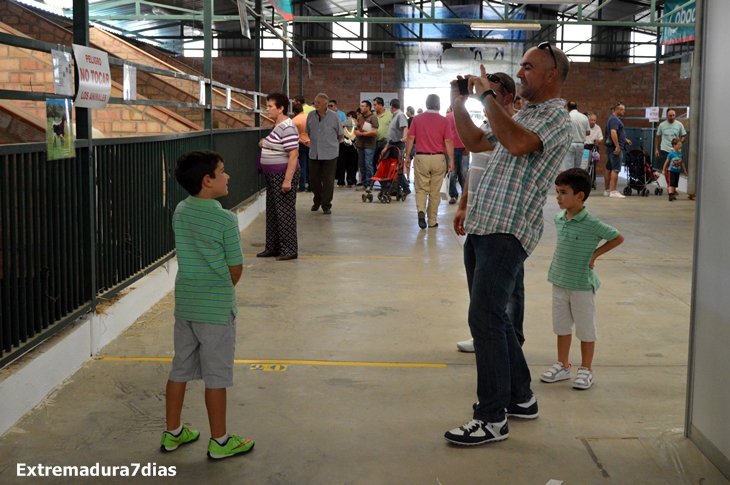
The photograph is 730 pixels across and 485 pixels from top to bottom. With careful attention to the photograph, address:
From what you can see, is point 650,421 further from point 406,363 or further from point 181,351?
point 181,351

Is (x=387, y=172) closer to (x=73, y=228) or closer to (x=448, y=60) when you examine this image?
(x=73, y=228)

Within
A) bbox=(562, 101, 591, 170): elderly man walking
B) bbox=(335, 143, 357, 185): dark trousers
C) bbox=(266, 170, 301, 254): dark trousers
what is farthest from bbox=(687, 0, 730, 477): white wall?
bbox=(335, 143, 357, 185): dark trousers

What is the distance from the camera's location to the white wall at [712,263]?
303cm

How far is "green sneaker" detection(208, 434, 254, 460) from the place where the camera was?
3188 mm

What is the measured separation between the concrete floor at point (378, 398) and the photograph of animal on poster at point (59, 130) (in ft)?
3.91

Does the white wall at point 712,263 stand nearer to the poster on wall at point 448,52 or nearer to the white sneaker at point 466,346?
the white sneaker at point 466,346

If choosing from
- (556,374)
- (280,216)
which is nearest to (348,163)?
(280,216)

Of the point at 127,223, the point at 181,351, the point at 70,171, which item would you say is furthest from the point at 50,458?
the point at 127,223

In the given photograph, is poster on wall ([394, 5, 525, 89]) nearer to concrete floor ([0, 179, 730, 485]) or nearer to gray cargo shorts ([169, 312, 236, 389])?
concrete floor ([0, 179, 730, 485])

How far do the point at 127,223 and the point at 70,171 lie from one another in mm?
→ 1095

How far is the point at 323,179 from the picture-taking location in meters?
11.8

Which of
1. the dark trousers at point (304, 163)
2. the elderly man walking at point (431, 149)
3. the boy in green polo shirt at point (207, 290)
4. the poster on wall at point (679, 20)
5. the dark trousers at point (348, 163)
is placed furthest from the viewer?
the dark trousers at point (348, 163)

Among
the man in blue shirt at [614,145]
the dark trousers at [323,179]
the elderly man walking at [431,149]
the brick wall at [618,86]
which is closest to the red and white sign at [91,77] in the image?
the elderly man walking at [431,149]

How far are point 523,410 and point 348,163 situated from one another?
1400cm
